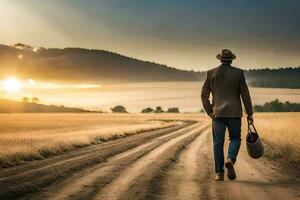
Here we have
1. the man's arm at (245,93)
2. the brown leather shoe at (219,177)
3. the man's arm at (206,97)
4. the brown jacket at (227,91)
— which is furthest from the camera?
the man's arm at (206,97)

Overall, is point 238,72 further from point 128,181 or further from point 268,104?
point 268,104

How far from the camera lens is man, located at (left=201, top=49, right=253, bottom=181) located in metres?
10.6

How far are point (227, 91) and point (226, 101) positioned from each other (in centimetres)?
21

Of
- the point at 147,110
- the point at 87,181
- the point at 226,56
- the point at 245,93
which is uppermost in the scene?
the point at 147,110

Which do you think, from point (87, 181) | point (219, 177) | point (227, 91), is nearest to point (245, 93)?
point (227, 91)

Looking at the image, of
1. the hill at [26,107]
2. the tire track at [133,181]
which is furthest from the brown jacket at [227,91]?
the hill at [26,107]

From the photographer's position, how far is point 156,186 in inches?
367

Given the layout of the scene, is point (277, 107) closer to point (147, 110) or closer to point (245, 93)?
point (147, 110)

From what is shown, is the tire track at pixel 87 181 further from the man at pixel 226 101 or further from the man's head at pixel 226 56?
the man's head at pixel 226 56

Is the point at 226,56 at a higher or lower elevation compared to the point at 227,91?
higher

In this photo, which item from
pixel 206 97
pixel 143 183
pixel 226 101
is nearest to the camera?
pixel 143 183

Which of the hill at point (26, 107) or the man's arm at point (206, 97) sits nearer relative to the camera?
the man's arm at point (206, 97)

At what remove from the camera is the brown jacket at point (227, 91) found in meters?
10.6

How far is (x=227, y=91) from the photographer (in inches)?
421
